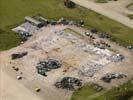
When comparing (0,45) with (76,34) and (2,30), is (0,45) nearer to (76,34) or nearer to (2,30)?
(2,30)

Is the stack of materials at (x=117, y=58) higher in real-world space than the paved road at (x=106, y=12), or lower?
lower

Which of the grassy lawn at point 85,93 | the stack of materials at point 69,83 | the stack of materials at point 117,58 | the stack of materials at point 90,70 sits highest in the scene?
the stack of materials at point 117,58

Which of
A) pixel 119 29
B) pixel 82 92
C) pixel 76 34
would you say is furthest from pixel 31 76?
pixel 119 29

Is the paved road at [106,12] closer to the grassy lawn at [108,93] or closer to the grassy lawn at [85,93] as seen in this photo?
the grassy lawn at [108,93]

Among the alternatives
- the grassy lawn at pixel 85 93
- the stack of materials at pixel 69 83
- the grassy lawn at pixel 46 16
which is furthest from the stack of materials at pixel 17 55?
the grassy lawn at pixel 85 93

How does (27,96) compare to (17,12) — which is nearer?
(27,96)

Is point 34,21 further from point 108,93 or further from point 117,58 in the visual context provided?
point 108,93
